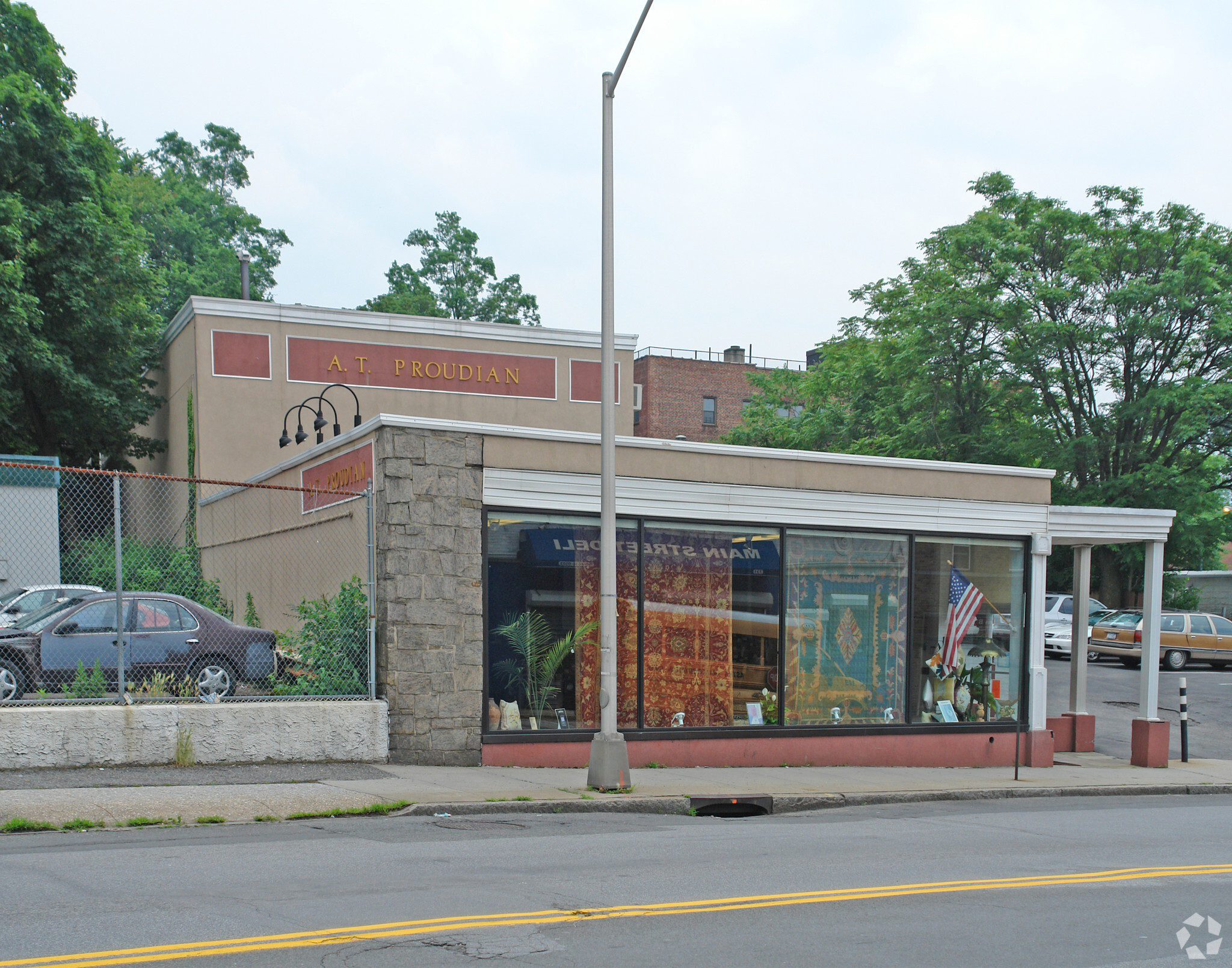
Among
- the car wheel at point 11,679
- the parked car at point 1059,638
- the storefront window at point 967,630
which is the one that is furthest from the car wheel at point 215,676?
the parked car at point 1059,638

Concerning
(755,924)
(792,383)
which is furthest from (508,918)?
(792,383)

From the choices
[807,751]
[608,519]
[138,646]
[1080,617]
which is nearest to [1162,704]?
[1080,617]

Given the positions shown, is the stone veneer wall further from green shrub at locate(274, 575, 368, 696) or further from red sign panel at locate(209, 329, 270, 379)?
red sign panel at locate(209, 329, 270, 379)

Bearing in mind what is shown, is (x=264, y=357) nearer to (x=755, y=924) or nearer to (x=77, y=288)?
(x=77, y=288)

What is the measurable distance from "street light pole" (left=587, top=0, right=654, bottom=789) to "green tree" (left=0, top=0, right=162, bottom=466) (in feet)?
62.1

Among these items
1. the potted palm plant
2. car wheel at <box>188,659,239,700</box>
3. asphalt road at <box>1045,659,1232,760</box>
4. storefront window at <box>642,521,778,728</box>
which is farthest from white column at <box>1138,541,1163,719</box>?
car wheel at <box>188,659,239,700</box>

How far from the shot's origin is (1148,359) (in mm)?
32625

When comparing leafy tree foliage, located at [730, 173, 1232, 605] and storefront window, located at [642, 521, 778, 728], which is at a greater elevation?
leafy tree foliage, located at [730, 173, 1232, 605]

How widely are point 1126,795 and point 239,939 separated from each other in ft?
42.0

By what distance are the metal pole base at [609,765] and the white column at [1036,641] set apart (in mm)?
7780

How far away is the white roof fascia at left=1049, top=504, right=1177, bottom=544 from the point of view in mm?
17266

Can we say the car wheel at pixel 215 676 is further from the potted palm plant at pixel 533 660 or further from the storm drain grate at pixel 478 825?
the storm drain grate at pixel 478 825

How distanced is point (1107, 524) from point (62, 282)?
24574mm

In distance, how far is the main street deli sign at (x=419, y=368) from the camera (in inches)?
1031
